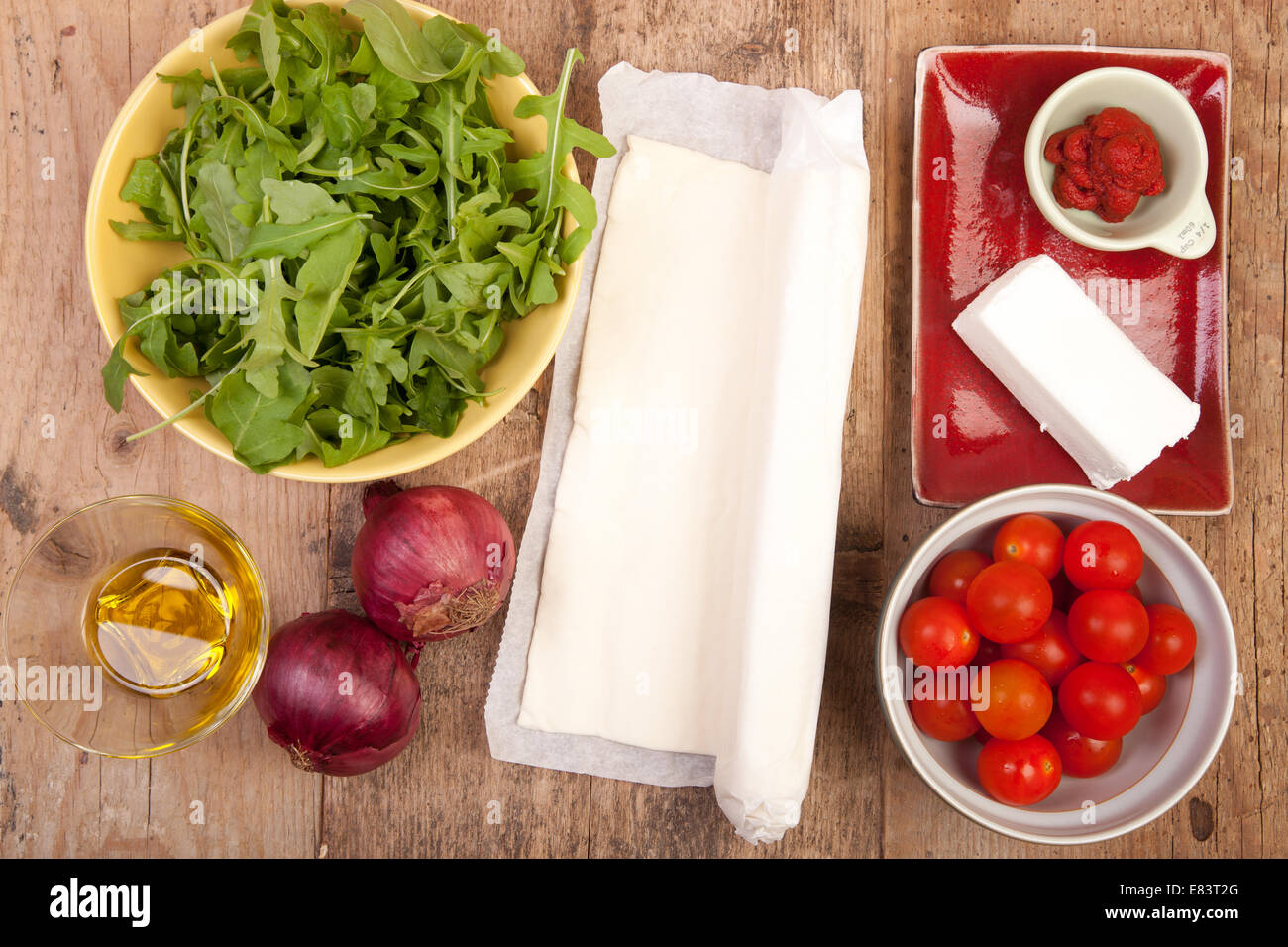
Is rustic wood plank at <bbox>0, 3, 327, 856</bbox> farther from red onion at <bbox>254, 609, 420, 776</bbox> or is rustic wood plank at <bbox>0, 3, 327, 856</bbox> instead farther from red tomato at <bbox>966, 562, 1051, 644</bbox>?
red tomato at <bbox>966, 562, 1051, 644</bbox>

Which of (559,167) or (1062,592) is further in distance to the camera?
(1062,592)

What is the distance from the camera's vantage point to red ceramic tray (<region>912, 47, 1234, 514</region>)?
950 mm

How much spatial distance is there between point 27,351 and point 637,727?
0.75m

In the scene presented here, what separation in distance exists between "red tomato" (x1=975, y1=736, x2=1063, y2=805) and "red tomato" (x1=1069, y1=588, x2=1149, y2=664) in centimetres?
10

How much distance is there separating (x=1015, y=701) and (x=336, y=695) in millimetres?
622

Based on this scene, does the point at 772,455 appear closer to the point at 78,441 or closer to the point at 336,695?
the point at 336,695

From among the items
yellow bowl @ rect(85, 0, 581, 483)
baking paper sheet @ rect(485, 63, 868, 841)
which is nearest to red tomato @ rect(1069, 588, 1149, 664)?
baking paper sheet @ rect(485, 63, 868, 841)

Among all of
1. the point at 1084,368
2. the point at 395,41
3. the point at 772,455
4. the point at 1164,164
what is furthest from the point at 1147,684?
the point at 395,41

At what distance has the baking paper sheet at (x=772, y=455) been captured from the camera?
0.90 m

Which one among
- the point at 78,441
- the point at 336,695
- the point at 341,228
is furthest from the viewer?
the point at 78,441

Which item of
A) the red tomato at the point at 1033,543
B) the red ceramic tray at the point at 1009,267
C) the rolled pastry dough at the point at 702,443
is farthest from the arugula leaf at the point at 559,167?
the red tomato at the point at 1033,543

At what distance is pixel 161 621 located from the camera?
883 millimetres

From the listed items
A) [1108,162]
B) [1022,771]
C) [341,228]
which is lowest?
[1022,771]

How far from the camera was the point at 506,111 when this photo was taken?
0.85 m
